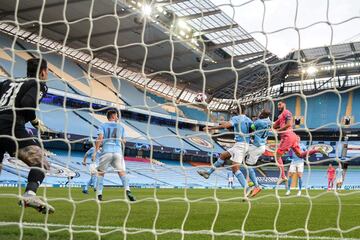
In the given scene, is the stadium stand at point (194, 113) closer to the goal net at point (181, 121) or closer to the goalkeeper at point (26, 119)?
the goal net at point (181, 121)

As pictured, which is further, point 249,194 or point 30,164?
point 249,194

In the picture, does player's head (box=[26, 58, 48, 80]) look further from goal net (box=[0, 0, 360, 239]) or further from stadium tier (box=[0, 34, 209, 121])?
stadium tier (box=[0, 34, 209, 121])

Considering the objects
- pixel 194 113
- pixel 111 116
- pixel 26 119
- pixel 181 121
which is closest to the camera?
pixel 26 119

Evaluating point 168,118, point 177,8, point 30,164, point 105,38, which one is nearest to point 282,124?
point 30,164

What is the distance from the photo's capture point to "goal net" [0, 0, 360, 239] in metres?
3.72

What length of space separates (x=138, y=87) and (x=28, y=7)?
12.3 meters

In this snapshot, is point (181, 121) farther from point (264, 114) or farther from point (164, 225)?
point (164, 225)

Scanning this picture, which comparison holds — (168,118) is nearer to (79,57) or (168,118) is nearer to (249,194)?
(79,57)

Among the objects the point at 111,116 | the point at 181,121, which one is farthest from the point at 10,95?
the point at 181,121

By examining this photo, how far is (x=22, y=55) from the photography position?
25.7 meters

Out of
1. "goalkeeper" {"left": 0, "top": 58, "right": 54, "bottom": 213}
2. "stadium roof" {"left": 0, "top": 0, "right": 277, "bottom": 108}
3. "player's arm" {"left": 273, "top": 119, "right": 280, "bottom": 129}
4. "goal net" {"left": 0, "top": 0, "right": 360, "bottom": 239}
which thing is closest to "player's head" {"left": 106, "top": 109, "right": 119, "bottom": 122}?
"goal net" {"left": 0, "top": 0, "right": 360, "bottom": 239}

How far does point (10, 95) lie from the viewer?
12.8 ft

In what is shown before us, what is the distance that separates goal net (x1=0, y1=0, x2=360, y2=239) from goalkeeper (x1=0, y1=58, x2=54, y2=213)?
0.10 ft

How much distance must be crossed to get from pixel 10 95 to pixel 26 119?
256mm
